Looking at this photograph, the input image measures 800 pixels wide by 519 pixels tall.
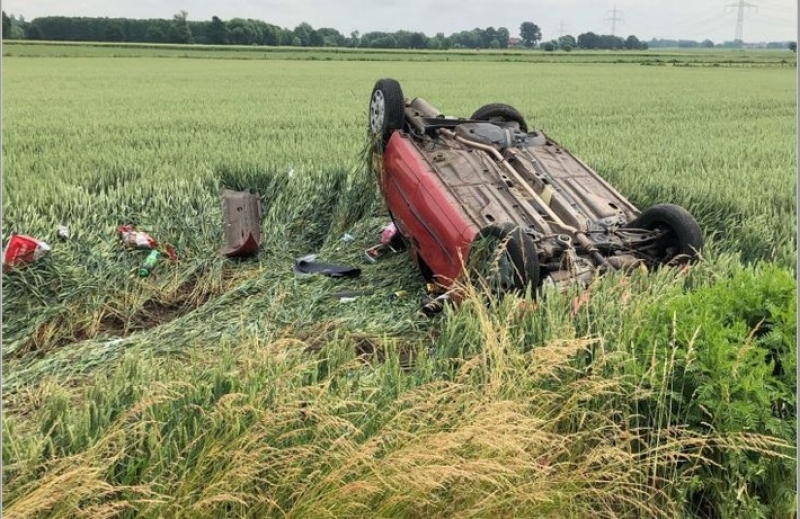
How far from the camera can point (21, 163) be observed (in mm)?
8031

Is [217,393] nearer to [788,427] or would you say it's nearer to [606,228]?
[788,427]

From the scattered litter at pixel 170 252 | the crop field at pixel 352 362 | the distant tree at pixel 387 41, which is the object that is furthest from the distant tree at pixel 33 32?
the scattered litter at pixel 170 252

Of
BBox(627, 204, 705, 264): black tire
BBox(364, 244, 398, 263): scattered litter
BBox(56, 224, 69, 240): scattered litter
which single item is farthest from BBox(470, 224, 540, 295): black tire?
BBox(56, 224, 69, 240): scattered litter

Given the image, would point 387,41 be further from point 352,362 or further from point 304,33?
point 352,362

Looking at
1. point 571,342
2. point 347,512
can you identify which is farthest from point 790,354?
point 347,512

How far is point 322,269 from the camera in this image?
584 centimetres

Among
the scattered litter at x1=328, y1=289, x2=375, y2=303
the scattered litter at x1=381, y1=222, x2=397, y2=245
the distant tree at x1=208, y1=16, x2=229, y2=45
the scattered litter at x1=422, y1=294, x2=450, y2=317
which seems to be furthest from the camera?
the distant tree at x1=208, y1=16, x2=229, y2=45

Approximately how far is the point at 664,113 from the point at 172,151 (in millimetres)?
13831

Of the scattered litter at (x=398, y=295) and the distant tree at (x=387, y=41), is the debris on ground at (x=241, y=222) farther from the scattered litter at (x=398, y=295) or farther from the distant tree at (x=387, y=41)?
the distant tree at (x=387, y=41)

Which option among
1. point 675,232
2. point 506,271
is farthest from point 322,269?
point 675,232

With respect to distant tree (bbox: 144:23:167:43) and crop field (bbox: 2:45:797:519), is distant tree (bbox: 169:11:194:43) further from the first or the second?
crop field (bbox: 2:45:797:519)

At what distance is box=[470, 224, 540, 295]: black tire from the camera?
397 cm

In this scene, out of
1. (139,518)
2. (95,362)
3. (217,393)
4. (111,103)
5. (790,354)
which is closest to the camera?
(139,518)

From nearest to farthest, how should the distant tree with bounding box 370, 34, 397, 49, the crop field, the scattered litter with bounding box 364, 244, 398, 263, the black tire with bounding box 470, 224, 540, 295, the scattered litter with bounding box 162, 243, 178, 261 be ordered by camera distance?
the crop field → the black tire with bounding box 470, 224, 540, 295 → the scattered litter with bounding box 162, 243, 178, 261 → the scattered litter with bounding box 364, 244, 398, 263 → the distant tree with bounding box 370, 34, 397, 49
